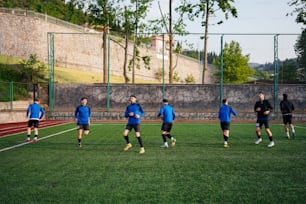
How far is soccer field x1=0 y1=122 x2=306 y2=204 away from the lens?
5906 millimetres

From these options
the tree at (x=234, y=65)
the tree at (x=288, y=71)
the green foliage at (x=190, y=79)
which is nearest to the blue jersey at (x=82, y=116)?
the tree at (x=288, y=71)

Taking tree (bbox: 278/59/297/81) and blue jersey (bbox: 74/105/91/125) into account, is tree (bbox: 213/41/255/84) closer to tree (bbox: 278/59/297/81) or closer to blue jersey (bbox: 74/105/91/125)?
tree (bbox: 278/59/297/81)

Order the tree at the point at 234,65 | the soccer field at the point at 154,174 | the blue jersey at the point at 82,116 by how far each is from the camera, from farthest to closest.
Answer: the tree at the point at 234,65, the blue jersey at the point at 82,116, the soccer field at the point at 154,174

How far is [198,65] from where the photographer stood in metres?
62.1

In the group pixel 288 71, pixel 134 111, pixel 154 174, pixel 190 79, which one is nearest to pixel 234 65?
pixel 190 79

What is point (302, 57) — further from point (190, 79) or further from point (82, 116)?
point (82, 116)

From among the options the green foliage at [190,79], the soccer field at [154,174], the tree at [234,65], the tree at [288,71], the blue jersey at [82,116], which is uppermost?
the tree at [234,65]

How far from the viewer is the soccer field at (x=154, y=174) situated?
233 inches

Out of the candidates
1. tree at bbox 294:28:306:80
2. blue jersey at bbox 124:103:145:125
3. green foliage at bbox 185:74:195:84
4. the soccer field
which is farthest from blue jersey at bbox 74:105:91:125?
green foliage at bbox 185:74:195:84

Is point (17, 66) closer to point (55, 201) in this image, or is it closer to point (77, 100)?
point (77, 100)

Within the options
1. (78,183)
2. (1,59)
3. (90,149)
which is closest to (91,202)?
(78,183)

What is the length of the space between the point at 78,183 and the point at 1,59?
3164 cm

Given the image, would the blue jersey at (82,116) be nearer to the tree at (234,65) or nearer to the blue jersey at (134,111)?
the blue jersey at (134,111)

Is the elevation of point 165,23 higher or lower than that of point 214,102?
higher
